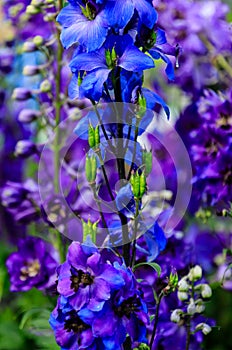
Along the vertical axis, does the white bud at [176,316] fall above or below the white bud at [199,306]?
above

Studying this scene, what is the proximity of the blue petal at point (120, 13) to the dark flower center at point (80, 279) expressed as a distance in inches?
11.2

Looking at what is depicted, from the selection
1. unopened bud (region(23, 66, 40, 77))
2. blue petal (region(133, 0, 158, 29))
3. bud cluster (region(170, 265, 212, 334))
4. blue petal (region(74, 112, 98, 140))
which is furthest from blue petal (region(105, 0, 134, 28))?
unopened bud (region(23, 66, 40, 77))

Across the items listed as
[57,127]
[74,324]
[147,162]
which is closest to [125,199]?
[147,162]

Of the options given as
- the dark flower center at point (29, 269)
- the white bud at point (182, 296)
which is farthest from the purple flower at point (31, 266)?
the white bud at point (182, 296)

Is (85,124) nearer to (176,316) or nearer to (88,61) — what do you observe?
(88,61)

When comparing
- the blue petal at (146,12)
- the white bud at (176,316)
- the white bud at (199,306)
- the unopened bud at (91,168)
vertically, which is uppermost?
the blue petal at (146,12)

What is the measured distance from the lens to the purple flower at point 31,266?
1.22 metres

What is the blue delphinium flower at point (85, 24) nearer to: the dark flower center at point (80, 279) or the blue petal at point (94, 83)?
the blue petal at point (94, 83)

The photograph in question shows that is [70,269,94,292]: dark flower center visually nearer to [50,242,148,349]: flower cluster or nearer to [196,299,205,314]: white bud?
[50,242,148,349]: flower cluster

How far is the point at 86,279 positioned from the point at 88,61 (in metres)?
0.25

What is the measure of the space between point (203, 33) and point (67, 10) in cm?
66

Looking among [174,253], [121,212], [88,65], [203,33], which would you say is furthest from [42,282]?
[203,33]

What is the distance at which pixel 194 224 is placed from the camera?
5.05ft

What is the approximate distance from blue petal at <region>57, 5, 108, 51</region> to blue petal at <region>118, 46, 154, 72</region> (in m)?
0.03
